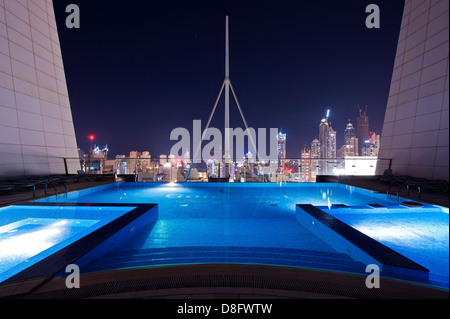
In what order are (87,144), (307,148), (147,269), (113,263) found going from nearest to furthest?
(147,269) → (113,263) → (87,144) → (307,148)

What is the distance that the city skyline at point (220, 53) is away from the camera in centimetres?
697

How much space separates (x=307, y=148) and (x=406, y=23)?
636 inches

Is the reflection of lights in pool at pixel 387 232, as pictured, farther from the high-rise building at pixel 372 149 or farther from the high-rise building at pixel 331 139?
the high-rise building at pixel 331 139

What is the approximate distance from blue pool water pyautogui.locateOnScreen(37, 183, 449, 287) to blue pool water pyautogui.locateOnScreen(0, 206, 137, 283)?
83 centimetres

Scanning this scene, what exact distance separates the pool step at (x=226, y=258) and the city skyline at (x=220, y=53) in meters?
4.70

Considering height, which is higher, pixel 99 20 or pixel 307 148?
pixel 99 20

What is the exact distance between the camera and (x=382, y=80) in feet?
24.7

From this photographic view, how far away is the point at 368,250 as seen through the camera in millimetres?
1834

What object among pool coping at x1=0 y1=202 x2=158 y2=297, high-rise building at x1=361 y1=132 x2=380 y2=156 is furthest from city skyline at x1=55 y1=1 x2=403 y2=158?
pool coping at x1=0 y1=202 x2=158 y2=297

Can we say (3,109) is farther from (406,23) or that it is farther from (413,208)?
(406,23)

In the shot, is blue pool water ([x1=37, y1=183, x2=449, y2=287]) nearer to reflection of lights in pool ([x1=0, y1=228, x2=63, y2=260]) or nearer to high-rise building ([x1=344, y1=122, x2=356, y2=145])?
reflection of lights in pool ([x1=0, y1=228, x2=63, y2=260])

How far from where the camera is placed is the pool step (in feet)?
5.70

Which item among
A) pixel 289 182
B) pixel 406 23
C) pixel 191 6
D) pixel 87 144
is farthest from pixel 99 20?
pixel 406 23

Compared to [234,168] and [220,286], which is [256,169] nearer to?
[234,168]
